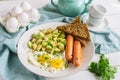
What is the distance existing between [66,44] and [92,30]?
151mm

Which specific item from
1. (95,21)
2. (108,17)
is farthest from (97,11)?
(108,17)

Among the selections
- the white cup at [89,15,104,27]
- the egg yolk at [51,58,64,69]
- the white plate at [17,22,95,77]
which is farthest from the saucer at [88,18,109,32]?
the egg yolk at [51,58,64,69]

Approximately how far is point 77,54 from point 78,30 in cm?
12

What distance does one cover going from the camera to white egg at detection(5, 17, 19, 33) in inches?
34.7

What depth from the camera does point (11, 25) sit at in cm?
88

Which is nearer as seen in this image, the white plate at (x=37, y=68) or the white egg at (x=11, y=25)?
the white plate at (x=37, y=68)

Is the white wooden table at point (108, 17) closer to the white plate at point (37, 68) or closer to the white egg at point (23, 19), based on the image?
the white plate at point (37, 68)

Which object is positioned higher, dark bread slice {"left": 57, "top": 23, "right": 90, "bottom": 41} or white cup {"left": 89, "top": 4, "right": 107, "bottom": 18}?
white cup {"left": 89, "top": 4, "right": 107, "bottom": 18}

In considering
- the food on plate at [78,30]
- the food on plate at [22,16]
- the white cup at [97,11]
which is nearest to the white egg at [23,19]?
the food on plate at [22,16]

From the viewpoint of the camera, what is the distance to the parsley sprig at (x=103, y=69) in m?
0.78

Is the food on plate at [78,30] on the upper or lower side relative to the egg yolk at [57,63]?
upper

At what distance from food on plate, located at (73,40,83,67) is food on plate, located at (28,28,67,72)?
34 millimetres

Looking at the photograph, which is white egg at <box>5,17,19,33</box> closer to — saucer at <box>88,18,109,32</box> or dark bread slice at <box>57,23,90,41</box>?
dark bread slice at <box>57,23,90,41</box>

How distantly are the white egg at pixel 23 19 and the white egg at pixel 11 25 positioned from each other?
0.02 meters
